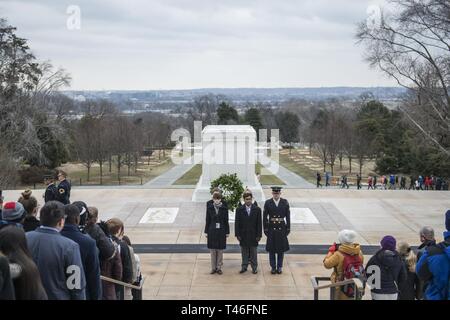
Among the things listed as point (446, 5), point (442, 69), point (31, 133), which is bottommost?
point (31, 133)

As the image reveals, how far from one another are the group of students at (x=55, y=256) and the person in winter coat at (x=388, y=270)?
2.91m

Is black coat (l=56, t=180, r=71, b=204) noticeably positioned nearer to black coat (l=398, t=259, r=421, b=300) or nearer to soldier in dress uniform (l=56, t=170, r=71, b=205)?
soldier in dress uniform (l=56, t=170, r=71, b=205)

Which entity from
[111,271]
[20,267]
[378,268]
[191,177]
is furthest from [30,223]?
[191,177]

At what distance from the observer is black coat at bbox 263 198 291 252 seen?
1094 cm

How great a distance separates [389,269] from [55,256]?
3.88m

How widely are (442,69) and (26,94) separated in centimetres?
3234

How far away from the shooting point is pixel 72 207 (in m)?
6.14

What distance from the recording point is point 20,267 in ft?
14.8

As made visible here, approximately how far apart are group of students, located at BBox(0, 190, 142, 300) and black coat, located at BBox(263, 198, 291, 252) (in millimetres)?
4060

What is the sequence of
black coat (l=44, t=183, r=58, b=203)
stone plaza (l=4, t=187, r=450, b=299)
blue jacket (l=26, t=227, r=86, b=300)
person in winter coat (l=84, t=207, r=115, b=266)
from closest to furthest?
1. blue jacket (l=26, t=227, r=86, b=300)
2. person in winter coat (l=84, t=207, r=115, b=266)
3. stone plaza (l=4, t=187, r=450, b=299)
4. black coat (l=44, t=183, r=58, b=203)

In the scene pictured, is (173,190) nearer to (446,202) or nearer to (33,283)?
(446,202)

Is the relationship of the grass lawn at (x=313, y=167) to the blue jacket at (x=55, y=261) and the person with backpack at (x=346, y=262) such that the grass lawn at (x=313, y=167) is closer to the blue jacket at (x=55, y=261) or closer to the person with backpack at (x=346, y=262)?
the person with backpack at (x=346, y=262)

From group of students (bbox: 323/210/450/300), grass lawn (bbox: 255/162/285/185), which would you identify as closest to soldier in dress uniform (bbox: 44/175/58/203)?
group of students (bbox: 323/210/450/300)
